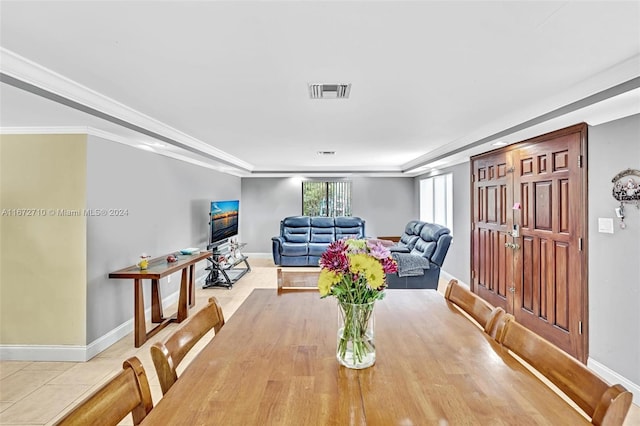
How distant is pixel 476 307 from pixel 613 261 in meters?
1.62

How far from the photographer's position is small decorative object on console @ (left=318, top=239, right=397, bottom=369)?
3.88 feet

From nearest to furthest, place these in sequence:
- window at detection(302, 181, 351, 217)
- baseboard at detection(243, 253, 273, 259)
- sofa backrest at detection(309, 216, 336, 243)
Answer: sofa backrest at detection(309, 216, 336, 243)
baseboard at detection(243, 253, 273, 259)
window at detection(302, 181, 351, 217)

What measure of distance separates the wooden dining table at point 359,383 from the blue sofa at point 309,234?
576 centimetres

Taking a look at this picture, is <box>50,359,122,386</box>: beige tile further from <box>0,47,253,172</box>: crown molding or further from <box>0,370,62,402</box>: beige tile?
<box>0,47,253,172</box>: crown molding

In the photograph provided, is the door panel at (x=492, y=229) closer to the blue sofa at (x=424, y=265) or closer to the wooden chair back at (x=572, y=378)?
the blue sofa at (x=424, y=265)

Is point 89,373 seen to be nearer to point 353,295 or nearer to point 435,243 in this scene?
point 353,295

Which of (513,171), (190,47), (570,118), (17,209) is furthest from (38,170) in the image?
(513,171)

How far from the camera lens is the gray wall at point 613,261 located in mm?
2393

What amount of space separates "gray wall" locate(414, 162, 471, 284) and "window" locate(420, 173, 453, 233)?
0.35m

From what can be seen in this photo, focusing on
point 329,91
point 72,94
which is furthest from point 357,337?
point 72,94

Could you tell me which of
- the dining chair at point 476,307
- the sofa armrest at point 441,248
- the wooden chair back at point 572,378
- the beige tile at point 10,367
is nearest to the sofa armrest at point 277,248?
the sofa armrest at point 441,248

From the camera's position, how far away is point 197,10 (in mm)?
1454

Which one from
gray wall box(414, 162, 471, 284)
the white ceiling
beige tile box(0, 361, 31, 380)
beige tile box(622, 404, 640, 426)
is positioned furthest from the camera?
gray wall box(414, 162, 471, 284)

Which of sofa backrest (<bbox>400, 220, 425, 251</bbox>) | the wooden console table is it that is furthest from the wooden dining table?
sofa backrest (<bbox>400, 220, 425, 251</bbox>)
